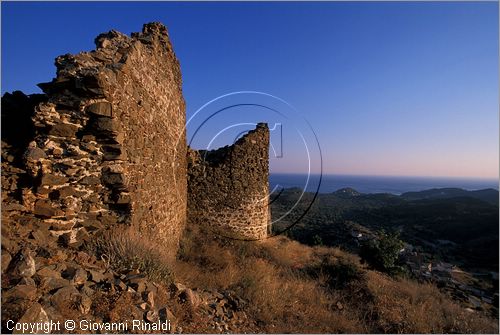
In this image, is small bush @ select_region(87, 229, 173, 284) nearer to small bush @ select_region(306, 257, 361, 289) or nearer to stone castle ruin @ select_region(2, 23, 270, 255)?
stone castle ruin @ select_region(2, 23, 270, 255)

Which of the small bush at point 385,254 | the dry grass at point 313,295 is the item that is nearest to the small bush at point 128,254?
the dry grass at point 313,295

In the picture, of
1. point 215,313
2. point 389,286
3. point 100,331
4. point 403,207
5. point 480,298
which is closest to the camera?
point 100,331

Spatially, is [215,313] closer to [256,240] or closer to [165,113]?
[165,113]

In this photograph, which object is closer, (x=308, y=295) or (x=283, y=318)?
(x=283, y=318)

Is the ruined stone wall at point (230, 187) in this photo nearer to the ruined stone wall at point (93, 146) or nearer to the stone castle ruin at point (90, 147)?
the stone castle ruin at point (90, 147)

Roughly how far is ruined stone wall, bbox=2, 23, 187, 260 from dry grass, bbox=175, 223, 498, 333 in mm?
1729

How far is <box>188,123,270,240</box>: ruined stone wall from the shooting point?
10.5 meters

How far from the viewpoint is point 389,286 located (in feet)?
27.3

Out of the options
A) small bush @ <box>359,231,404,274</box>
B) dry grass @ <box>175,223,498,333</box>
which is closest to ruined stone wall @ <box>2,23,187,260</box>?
dry grass @ <box>175,223,498,333</box>

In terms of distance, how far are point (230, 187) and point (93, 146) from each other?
6.41 m

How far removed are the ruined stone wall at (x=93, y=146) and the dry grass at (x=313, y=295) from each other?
68.1 inches

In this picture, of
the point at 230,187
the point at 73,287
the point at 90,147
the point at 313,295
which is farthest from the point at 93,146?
the point at 230,187

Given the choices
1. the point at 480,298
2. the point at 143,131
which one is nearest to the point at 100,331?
the point at 143,131

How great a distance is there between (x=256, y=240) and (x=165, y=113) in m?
5.72
